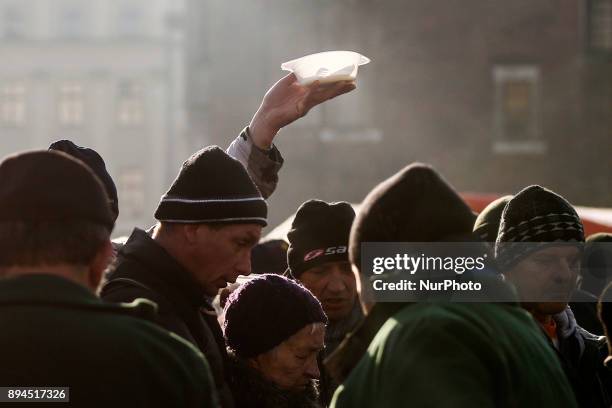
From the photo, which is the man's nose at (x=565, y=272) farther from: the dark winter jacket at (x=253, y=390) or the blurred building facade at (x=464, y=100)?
the blurred building facade at (x=464, y=100)

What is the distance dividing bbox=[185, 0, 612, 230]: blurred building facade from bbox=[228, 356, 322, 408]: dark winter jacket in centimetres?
2042

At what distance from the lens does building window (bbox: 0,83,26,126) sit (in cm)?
4578

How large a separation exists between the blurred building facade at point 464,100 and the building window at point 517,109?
0.07ft

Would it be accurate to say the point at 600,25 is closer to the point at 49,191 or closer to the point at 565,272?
the point at 565,272

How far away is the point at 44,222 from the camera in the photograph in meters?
2.69

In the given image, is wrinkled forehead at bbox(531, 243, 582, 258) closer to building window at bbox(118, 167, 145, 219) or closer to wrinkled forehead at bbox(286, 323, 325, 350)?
wrinkled forehead at bbox(286, 323, 325, 350)

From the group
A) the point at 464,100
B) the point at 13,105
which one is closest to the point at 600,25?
the point at 464,100

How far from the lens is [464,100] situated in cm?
2447

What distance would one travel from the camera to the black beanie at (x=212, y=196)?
12.0ft

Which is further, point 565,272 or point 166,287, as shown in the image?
point 565,272

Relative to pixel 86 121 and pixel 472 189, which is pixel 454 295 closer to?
pixel 472 189

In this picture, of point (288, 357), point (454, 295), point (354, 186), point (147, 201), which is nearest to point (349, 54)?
point (288, 357)

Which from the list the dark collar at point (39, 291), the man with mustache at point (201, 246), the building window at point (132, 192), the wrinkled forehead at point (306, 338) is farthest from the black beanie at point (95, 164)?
the building window at point (132, 192)

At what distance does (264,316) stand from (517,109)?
2147cm
